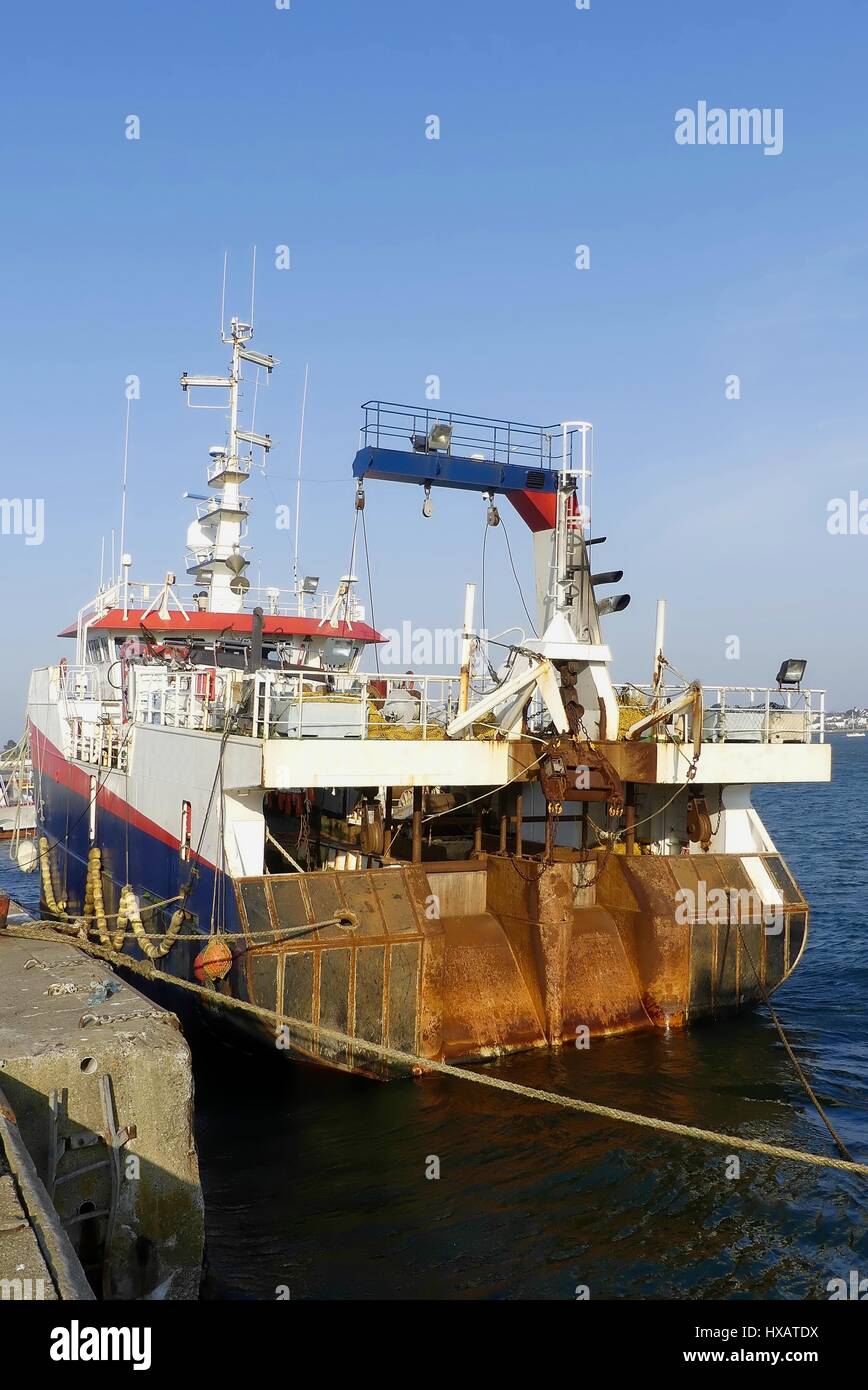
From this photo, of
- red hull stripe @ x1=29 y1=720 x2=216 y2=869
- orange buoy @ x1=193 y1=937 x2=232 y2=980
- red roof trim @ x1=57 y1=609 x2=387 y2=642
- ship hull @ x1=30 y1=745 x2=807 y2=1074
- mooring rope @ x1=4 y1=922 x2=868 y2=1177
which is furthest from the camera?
red roof trim @ x1=57 y1=609 x2=387 y2=642

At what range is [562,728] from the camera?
15273mm

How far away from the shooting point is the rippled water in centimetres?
936

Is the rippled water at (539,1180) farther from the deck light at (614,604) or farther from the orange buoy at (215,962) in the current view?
the deck light at (614,604)

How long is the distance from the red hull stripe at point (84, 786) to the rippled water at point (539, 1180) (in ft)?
11.4

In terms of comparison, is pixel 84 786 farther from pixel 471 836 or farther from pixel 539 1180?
pixel 539 1180

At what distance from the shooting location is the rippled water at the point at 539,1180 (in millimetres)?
9359

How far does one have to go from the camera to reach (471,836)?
60.5ft

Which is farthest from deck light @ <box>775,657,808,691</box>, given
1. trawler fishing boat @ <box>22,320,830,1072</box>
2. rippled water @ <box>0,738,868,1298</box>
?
rippled water @ <box>0,738,868,1298</box>

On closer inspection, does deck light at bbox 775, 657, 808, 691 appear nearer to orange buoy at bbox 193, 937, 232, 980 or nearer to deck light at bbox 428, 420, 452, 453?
deck light at bbox 428, 420, 452, 453

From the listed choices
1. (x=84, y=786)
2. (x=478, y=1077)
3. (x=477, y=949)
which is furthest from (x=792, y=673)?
(x=84, y=786)

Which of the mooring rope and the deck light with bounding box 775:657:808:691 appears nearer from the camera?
the mooring rope

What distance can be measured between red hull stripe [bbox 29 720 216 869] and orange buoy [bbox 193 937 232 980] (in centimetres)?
150

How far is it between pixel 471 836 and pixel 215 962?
648 cm
